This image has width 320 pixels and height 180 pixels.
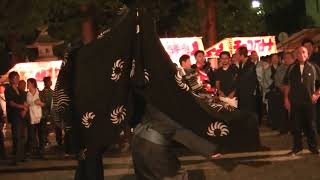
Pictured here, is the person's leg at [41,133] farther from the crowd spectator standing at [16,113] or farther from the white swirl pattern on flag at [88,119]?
the white swirl pattern on flag at [88,119]

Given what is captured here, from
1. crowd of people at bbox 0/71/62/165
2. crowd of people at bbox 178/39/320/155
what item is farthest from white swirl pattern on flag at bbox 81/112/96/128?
crowd of people at bbox 0/71/62/165

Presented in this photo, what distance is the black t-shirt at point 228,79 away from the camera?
1100 cm

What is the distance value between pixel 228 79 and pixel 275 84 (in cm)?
229

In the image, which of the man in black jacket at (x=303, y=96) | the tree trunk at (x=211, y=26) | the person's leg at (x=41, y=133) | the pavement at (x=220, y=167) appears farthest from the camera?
the tree trunk at (x=211, y=26)

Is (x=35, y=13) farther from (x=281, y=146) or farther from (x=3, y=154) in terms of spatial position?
(x=281, y=146)

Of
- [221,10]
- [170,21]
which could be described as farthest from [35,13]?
[221,10]

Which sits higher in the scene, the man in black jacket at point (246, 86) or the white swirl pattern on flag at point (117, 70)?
the white swirl pattern on flag at point (117, 70)

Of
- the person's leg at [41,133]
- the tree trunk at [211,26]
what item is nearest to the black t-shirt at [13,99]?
the person's leg at [41,133]

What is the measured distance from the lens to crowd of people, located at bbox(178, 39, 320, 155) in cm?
941

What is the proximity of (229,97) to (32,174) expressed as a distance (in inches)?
151

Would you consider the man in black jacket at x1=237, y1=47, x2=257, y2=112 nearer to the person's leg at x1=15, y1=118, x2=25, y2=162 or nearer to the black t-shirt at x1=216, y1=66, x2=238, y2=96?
the black t-shirt at x1=216, y1=66, x2=238, y2=96

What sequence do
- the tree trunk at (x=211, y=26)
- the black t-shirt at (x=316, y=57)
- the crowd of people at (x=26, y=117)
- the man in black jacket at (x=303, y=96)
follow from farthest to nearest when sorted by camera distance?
the tree trunk at (x=211, y=26), the black t-shirt at (x=316, y=57), the crowd of people at (x=26, y=117), the man in black jacket at (x=303, y=96)

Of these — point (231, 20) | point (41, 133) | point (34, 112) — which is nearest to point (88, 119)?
point (34, 112)

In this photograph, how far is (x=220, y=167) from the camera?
9039 mm
